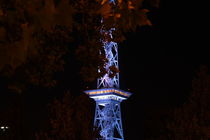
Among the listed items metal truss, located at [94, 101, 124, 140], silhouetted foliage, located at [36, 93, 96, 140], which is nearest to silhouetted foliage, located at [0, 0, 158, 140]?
silhouetted foliage, located at [36, 93, 96, 140]

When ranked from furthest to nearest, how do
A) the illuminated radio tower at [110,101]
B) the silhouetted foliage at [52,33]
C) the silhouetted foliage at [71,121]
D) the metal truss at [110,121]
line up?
1. the illuminated radio tower at [110,101]
2. the metal truss at [110,121]
3. the silhouetted foliage at [71,121]
4. the silhouetted foliage at [52,33]

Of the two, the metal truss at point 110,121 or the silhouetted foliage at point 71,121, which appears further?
the metal truss at point 110,121

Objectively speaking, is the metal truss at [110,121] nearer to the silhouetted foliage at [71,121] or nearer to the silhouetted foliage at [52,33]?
the silhouetted foliage at [71,121]

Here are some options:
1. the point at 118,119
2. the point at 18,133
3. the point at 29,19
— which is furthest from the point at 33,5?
the point at 118,119

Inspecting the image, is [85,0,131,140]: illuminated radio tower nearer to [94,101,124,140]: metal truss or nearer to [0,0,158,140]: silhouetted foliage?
[94,101,124,140]: metal truss

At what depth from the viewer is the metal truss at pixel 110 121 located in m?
64.8

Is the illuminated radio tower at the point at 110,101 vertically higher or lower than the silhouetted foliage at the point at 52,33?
higher

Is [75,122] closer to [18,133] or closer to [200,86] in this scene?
[200,86]

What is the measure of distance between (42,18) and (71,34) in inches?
193

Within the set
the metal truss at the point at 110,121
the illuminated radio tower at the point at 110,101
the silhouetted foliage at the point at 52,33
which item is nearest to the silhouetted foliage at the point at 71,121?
the silhouetted foliage at the point at 52,33

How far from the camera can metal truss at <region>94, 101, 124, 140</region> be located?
64.8m

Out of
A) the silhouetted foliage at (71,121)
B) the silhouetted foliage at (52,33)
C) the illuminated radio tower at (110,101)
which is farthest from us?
the illuminated radio tower at (110,101)

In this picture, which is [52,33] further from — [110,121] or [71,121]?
[110,121]

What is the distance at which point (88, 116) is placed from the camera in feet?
76.6
